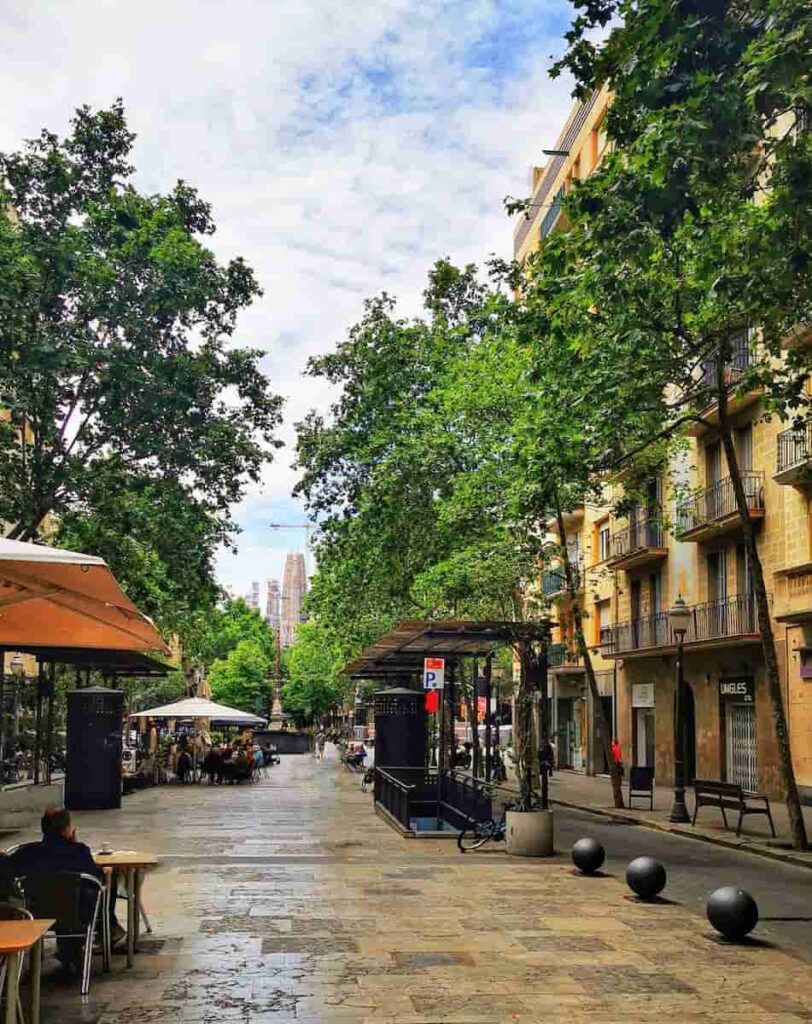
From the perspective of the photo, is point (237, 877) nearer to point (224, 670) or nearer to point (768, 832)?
point (768, 832)

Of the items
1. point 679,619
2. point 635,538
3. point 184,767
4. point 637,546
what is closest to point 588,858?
point 679,619

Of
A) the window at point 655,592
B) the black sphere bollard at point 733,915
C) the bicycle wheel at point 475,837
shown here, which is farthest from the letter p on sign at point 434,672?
the window at point 655,592

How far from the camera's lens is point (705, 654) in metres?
33.8

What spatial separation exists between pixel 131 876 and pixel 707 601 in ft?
85.1

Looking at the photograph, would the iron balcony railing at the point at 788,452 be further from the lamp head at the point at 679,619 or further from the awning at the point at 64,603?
the awning at the point at 64,603

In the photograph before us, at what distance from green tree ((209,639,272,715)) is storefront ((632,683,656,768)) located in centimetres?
6249

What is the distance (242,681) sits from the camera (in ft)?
328

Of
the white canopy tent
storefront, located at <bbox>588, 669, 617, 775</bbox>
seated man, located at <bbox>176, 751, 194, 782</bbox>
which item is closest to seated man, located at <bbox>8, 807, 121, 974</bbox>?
the white canopy tent

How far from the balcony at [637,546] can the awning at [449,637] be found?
41.8 ft

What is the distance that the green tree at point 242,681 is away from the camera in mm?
99750

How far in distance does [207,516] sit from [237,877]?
1279 centimetres

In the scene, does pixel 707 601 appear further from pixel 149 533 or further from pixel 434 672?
pixel 149 533

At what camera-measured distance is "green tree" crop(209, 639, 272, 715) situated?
99.8 m

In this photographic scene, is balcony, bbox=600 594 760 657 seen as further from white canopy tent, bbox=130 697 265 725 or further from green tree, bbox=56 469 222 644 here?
green tree, bbox=56 469 222 644
